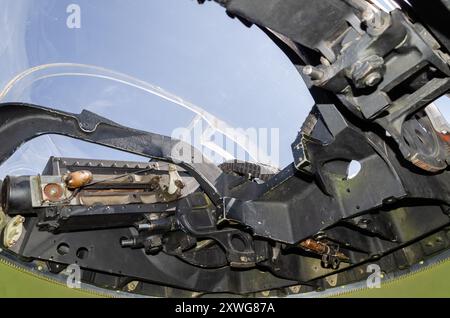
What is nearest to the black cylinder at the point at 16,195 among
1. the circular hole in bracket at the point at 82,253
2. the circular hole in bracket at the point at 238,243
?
the circular hole in bracket at the point at 82,253

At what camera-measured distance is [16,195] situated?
8.30 feet

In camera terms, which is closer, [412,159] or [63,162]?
[412,159]

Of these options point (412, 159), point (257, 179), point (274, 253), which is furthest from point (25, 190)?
point (412, 159)

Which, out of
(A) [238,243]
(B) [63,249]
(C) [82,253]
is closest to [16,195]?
(B) [63,249]

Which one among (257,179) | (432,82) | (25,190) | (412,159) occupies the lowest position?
(412,159)

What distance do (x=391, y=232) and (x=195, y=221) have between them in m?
0.97

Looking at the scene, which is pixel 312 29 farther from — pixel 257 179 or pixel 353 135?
pixel 257 179

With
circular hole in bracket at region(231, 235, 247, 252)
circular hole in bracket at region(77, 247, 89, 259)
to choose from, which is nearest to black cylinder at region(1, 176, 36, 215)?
circular hole in bracket at region(77, 247, 89, 259)

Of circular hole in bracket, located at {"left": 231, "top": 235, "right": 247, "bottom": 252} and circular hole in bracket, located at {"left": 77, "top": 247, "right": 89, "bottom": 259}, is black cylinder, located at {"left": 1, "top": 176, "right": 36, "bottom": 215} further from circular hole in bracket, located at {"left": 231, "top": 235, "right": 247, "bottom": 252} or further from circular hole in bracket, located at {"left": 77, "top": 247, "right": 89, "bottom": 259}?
circular hole in bracket, located at {"left": 231, "top": 235, "right": 247, "bottom": 252}

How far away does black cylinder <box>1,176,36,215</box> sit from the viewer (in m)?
2.53

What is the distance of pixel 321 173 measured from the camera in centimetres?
248

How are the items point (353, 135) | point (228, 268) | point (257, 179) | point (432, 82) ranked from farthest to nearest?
point (228, 268), point (257, 179), point (353, 135), point (432, 82)

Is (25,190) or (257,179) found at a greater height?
(257,179)

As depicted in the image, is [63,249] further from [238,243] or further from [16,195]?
[238,243]
